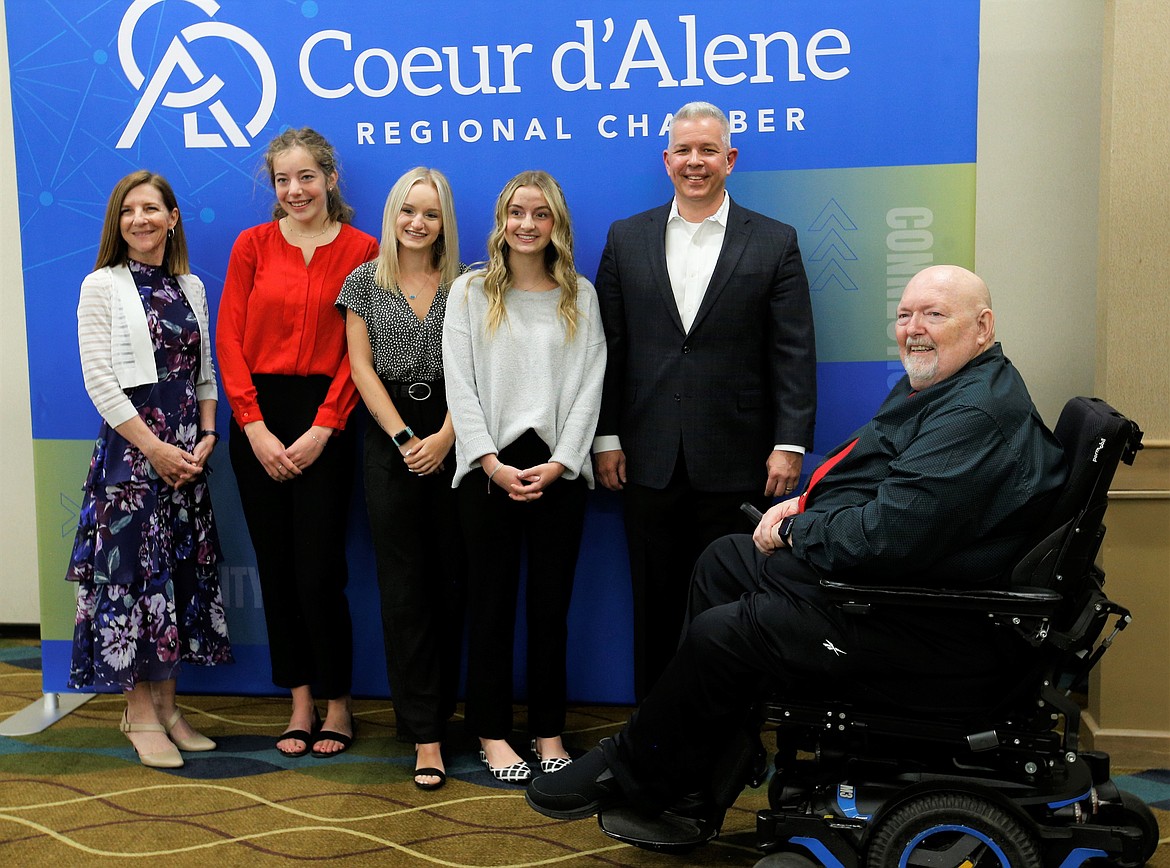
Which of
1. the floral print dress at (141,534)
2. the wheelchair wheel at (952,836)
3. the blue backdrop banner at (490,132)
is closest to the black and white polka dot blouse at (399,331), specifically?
the blue backdrop banner at (490,132)

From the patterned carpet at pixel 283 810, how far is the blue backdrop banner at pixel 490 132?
46cm

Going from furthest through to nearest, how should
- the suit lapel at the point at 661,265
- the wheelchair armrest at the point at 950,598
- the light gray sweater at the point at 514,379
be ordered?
the suit lapel at the point at 661,265
the light gray sweater at the point at 514,379
the wheelchair armrest at the point at 950,598

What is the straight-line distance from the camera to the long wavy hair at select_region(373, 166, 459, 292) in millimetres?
3186

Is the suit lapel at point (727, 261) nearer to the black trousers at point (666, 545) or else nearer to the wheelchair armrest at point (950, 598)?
the black trousers at point (666, 545)

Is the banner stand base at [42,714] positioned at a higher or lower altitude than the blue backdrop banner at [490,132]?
lower

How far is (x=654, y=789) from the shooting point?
252 cm

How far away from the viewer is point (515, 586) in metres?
3.23

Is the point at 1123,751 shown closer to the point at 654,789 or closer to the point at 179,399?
the point at 654,789

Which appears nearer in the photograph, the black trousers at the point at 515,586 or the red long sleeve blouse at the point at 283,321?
the black trousers at the point at 515,586

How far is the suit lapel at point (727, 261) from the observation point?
3162mm

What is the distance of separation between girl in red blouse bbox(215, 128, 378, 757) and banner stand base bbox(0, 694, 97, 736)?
85 centimetres

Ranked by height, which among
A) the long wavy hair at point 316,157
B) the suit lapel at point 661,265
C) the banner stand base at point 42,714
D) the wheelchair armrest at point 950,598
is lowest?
the banner stand base at point 42,714

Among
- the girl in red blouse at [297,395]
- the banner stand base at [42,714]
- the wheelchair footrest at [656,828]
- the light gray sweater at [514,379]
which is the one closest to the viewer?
the wheelchair footrest at [656,828]

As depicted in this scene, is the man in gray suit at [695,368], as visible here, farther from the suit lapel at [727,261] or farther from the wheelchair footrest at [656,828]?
the wheelchair footrest at [656,828]
